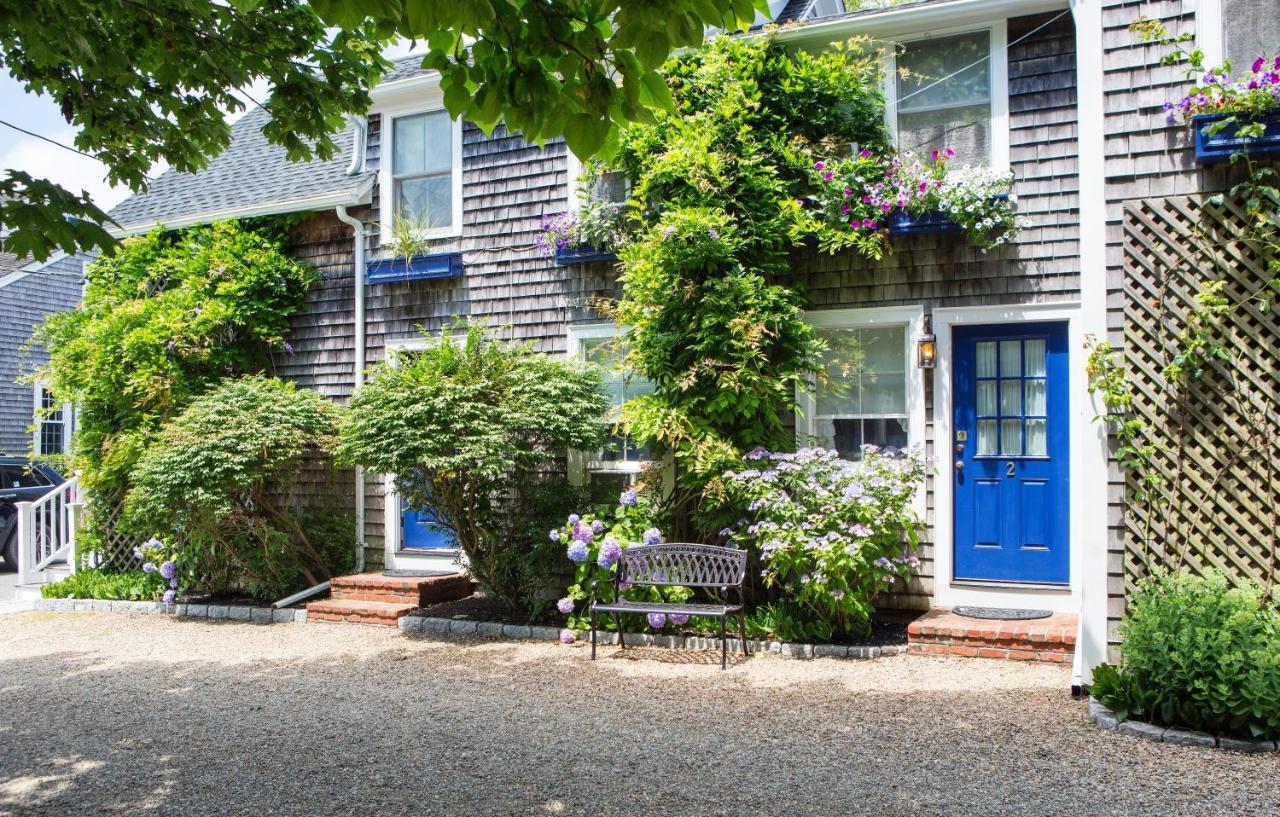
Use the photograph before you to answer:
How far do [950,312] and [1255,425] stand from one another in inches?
108

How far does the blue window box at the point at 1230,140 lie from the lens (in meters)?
4.98

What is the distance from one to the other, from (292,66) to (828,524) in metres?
4.55

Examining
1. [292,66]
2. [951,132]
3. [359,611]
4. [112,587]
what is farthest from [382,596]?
[951,132]

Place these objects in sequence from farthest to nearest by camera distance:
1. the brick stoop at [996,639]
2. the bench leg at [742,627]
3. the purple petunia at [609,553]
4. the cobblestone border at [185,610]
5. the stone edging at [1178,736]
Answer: the cobblestone border at [185,610], the purple petunia at [609,553], the bench leg at [742,627], the brick stoop at [996,639], the stone edging at [1178,736]

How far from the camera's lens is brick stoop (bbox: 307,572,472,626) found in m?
8.42

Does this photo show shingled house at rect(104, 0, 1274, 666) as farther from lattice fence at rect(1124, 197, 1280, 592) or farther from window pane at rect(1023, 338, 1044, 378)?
lattice fence at rect(1124, 197, 1280, 592)

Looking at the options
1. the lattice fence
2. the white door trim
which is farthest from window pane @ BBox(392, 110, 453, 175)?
the lattice fence

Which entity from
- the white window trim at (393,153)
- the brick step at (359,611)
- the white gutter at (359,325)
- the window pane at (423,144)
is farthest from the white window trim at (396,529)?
the window pane at (423,144)

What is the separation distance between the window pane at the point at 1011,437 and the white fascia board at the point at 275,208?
21.9 ft

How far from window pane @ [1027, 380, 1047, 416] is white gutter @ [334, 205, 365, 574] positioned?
21.2 ft

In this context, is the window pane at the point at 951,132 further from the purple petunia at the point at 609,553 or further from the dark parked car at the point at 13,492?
the dark parked car at the point at 13,492

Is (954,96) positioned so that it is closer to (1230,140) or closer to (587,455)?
(1230,140)

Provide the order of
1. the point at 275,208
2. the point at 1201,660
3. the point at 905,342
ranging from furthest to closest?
1. the point at 275,208
2. the point at 905,342
3. the point at 1201,660

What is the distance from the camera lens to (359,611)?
8.45 m
